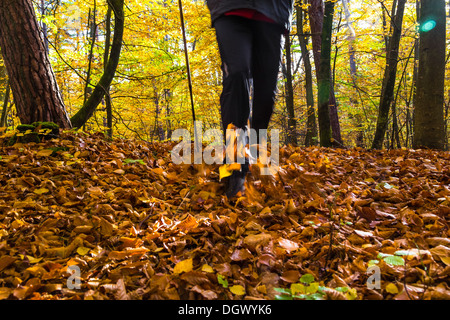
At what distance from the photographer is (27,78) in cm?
290

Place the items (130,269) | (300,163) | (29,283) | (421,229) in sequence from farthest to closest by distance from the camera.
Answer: (300,163) < (421,229) < (130,269) < (29,283)

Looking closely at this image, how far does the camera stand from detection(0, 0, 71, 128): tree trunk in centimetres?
286

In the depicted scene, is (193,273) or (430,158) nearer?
(193,273)

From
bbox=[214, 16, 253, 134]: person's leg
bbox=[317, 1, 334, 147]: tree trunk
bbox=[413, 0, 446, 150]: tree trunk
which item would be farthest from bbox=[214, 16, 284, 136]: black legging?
bbox=[413, 0, 446, 150]: tree trunk

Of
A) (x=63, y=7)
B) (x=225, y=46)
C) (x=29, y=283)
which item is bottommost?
(x=29, y=283)

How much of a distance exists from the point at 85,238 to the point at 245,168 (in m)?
1.07

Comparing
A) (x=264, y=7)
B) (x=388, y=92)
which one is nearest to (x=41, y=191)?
(x=264, y=7)

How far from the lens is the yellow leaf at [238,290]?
1.07 metres

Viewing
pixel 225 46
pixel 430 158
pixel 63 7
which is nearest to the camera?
pixel 225 46

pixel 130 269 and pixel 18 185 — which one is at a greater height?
pixel 18 185

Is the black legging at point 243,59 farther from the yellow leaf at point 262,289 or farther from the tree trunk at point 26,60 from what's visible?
the tree trunk at point 26,60

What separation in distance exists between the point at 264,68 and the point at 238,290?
1556 mm

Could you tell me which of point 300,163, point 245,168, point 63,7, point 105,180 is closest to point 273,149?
point 300,163

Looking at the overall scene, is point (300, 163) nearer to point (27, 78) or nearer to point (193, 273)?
point (193, 273)
